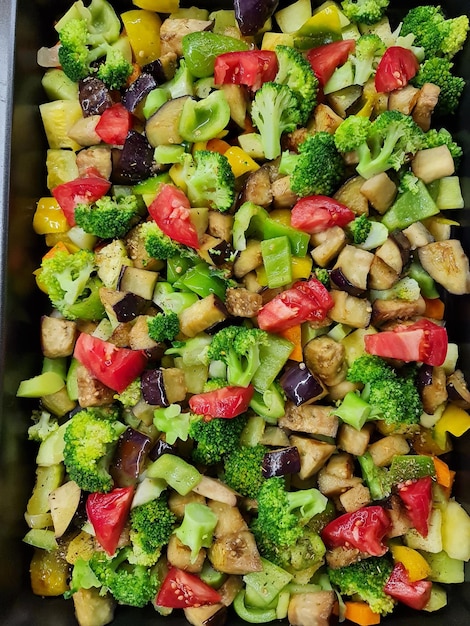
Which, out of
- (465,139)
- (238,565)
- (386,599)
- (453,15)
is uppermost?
(453,15)

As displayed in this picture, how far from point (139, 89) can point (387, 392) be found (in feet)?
5.15

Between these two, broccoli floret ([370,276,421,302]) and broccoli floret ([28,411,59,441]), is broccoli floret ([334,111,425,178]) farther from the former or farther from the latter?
broccoli floret ([28,411,59,441])

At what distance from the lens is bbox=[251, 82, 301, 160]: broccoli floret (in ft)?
8.35

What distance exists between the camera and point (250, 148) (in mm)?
2689

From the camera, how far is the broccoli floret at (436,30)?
263 centimetres

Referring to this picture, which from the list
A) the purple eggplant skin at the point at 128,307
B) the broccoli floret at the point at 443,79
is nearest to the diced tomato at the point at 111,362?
the purple eggplant skin at the point at 128,307

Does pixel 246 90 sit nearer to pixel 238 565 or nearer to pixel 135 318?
pixel 135 318

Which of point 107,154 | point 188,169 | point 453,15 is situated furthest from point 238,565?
point 453,15

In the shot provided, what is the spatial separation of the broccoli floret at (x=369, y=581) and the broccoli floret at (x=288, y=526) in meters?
0.11

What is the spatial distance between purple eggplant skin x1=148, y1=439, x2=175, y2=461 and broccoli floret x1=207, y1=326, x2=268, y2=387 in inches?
13.8

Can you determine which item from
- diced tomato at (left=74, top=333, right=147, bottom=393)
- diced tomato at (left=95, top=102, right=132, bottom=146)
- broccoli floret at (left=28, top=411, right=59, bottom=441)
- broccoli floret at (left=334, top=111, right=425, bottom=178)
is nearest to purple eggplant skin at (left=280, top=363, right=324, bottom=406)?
diced tomato at (left=74, top=333, right=147, bottom=393)

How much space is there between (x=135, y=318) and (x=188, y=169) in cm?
62

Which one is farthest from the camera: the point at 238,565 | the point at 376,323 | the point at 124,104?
the point at 124,104

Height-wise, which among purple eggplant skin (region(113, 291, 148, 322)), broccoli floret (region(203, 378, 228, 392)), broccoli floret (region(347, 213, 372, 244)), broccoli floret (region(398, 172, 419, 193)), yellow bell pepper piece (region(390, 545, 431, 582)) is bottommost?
yellow bell pepper piece (region(390, 545, 431, 582))
